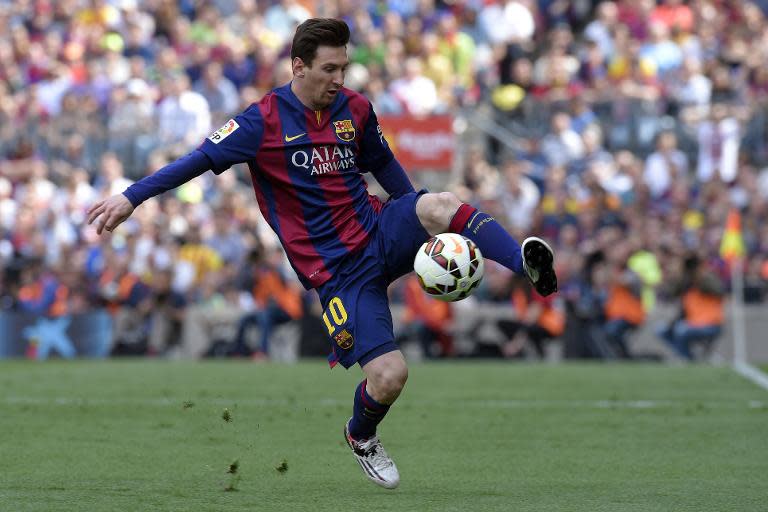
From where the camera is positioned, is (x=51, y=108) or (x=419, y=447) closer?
(x=419, y=447)

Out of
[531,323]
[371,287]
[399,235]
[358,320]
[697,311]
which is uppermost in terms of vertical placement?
[399,235]

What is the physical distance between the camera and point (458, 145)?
66.8ft

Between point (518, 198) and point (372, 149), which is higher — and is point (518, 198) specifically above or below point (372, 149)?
below

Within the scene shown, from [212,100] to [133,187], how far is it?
1484 cm

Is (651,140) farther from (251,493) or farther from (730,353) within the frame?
(251,493)

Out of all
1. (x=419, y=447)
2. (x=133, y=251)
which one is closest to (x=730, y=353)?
(x=133, y=251)

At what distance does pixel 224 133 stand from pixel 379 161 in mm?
899

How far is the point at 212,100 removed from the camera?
69.5ft

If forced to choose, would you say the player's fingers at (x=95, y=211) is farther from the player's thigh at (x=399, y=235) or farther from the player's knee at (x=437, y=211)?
the player's knee at (x=437, y=211)

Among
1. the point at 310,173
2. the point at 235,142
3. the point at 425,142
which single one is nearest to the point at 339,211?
the point at 310,173

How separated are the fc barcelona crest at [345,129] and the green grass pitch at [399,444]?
170 cm

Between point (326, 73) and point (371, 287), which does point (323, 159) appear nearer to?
point (326, 73)

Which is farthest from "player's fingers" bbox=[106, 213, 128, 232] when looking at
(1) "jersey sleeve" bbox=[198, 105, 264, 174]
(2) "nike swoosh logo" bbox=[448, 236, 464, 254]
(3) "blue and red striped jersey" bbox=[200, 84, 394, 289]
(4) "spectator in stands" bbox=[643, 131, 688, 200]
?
(4) "spectator in stands" bbox=[643, 131, 688, 200]

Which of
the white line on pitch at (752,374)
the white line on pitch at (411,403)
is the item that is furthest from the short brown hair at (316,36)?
the white line on pitch at (752,374)
